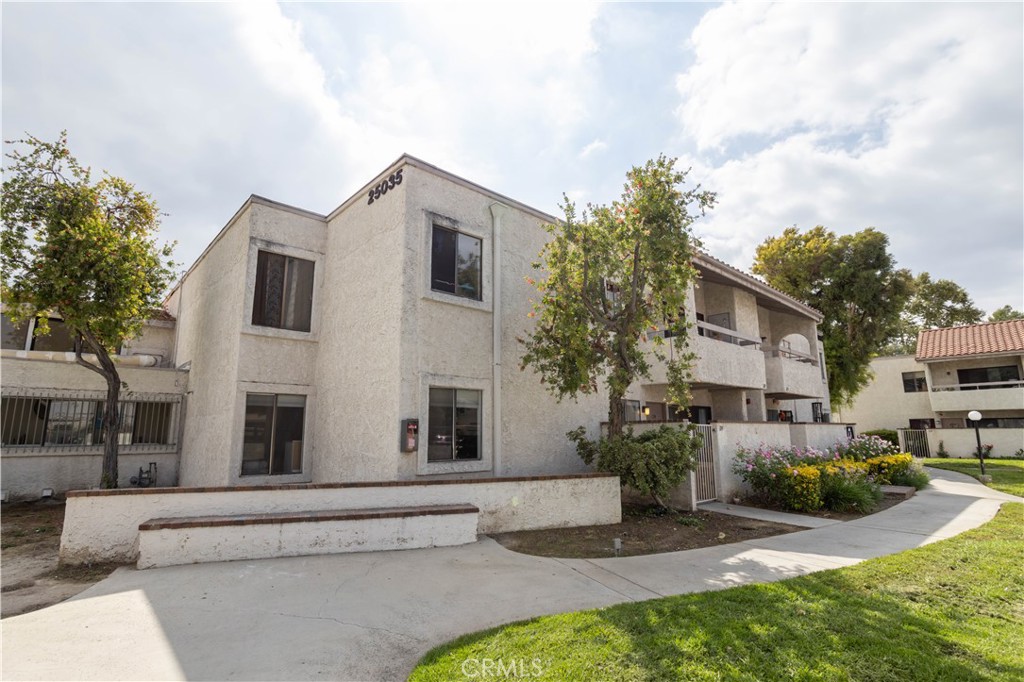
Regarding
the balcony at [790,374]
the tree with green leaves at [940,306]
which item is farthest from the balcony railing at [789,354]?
the tree with green leaves at [940,306]

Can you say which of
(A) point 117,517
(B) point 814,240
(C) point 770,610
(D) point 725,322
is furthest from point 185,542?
(B) point 814,240

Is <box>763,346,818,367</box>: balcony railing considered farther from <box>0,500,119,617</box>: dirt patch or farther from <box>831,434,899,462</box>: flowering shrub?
<box>0,500,119,617</box>: dirt patch

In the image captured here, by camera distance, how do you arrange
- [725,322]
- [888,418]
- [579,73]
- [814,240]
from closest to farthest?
[579,73]
[725,322]
[814,240]
[888,418]

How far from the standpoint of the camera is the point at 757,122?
9.16 metres

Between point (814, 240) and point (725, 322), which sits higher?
point (814, 240)

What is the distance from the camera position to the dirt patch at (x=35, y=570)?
5.34 m

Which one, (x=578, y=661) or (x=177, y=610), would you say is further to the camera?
Result: (x=177, y=610)

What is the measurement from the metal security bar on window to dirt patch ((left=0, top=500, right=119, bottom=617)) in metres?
3.06

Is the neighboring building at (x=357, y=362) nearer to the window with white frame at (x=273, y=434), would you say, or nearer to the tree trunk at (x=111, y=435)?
the window with white frame at (x=273, y=434)

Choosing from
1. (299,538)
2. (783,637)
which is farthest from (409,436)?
(783,637)

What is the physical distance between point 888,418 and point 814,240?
14419 millimetres

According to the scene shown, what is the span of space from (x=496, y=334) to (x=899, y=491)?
42.8 ft

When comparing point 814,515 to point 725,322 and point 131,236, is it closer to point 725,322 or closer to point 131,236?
point 725,322

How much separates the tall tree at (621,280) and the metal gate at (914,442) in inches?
1029
